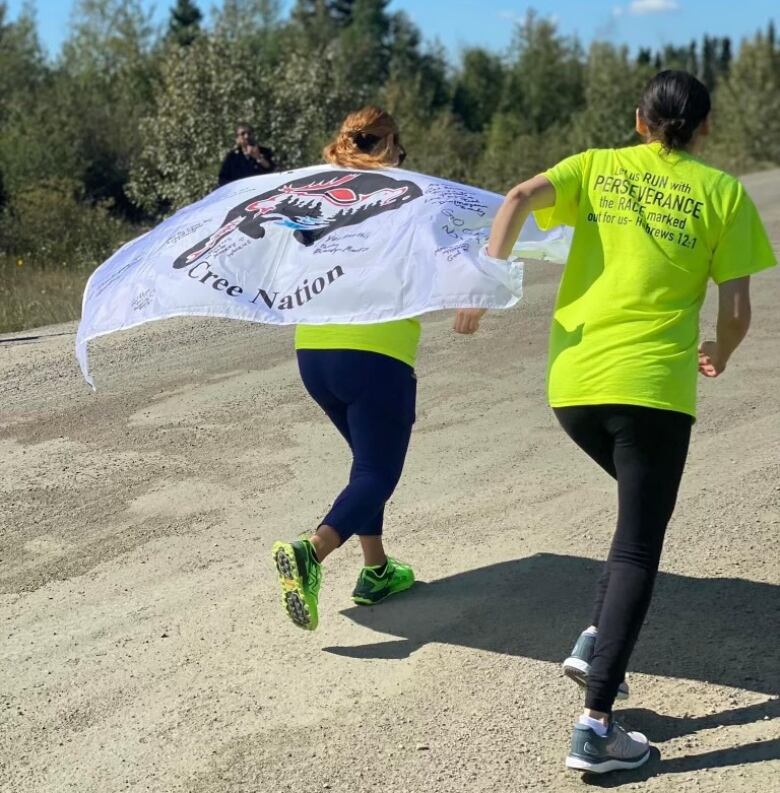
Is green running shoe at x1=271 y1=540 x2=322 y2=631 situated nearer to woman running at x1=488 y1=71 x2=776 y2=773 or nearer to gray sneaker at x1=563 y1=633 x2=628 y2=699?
gray sneaker at x1=563 y1=633 x2=628 y2=699

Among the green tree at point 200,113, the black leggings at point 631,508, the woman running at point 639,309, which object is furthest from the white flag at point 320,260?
the green tree at point 200,113

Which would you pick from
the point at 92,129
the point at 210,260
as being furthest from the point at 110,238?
the point at 210,260

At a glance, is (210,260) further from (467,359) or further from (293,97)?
(293,97)

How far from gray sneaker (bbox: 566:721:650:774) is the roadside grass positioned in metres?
8.84

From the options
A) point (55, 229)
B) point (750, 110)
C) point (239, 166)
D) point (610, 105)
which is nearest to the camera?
point (239, 166)

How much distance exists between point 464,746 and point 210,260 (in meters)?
1.82

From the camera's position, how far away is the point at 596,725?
3.27 meters

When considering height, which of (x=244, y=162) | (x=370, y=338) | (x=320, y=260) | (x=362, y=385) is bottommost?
(x=362, y=385)

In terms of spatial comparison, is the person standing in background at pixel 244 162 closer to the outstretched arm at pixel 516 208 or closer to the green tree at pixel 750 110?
the outstretched arm at pixel 516 208

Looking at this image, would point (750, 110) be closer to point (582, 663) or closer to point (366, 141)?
point (366, 141)

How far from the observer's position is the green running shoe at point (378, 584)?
4574mm

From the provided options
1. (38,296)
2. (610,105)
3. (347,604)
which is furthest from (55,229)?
(610,105)

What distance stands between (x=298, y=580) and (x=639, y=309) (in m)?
1.54

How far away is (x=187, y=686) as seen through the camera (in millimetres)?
3988
